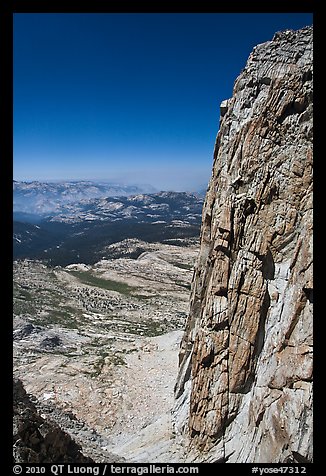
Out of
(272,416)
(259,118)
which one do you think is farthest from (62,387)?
(259,118)

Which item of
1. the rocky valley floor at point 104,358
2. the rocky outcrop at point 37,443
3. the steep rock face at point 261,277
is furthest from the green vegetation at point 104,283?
the steep rock face at point 261,277

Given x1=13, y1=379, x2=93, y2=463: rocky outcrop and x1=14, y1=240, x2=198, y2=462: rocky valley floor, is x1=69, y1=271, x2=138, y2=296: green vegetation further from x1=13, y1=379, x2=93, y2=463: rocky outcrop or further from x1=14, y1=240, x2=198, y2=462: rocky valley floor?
x1=13, y1=379, x2=93, y2=463: rocky outcrop

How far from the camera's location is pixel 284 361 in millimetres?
16625

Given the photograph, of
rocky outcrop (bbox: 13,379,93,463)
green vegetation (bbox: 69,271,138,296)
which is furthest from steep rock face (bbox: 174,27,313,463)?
green vegetation (bbox: 69,271,138,296)

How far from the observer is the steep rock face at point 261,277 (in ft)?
53.2

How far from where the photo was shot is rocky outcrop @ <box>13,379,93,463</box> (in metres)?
16.8

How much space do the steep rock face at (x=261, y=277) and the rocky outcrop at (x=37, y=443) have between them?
706cm

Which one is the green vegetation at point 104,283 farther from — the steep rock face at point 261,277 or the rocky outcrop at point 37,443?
the steep rock face at point 261,277

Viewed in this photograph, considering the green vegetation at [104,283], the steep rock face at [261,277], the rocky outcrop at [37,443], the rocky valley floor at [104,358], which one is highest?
the steep rock face at [261,277]

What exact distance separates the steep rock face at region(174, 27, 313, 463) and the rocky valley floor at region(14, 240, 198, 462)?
541 cm
